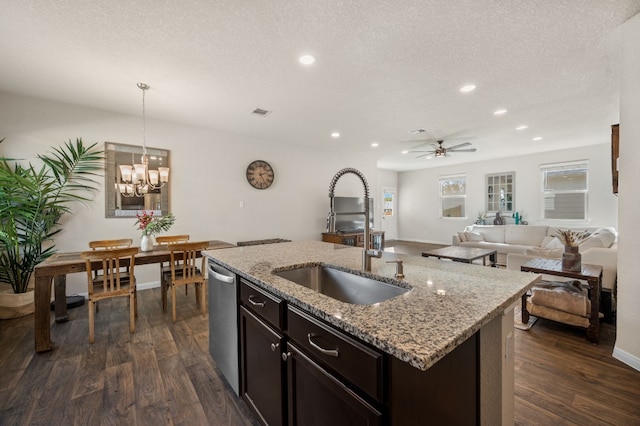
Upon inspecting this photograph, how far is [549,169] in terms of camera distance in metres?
6.50

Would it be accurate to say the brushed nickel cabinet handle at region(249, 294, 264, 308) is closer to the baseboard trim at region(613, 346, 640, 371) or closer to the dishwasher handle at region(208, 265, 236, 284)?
the dishwasher handle at region(208, 265, 236, 284)

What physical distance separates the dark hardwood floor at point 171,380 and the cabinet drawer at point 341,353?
96cm

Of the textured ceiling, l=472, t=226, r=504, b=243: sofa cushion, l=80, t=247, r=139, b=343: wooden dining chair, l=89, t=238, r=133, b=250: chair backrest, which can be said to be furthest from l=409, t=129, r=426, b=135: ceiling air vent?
l=89, t=238, r=133, b=250: chair backrest

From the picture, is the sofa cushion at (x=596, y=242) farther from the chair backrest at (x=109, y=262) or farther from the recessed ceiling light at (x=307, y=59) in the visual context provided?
the chair backrest at (x=109, y=262)

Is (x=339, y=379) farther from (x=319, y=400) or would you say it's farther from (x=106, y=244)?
(x=106, y=244)

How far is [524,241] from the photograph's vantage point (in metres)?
5.64

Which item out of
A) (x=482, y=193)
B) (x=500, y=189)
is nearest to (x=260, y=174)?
(x=482, y=193)

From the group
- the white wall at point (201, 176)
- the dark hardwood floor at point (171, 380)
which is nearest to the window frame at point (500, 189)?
the white wall at point (201, 176)

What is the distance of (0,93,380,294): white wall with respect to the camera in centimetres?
340

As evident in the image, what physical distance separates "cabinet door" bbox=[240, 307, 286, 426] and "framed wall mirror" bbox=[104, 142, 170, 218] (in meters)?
2.97

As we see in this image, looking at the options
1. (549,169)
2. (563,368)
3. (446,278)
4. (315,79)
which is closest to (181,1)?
(315,79)

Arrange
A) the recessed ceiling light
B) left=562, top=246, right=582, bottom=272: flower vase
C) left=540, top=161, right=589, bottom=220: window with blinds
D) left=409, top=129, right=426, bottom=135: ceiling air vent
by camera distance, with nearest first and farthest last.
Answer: the recessed ceiling light, left=562, top=246, right=582, bottom=272: flower vase, left=409, top=129, right=426, bottom=135: ceiling air vent, left=540, top=161, right=589, bottom=220: window with blinds

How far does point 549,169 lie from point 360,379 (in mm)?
7919

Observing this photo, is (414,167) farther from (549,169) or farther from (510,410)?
(510,410)
